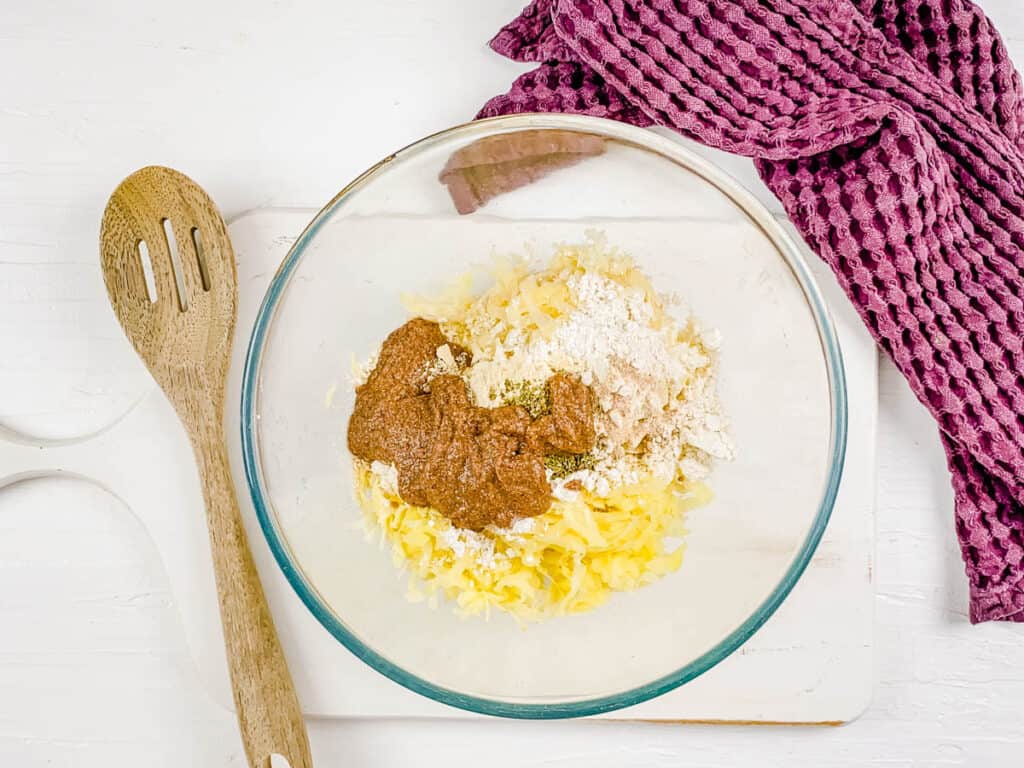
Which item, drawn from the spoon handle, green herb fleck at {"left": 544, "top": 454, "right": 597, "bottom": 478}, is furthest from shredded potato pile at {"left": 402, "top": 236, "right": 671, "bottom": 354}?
the spoon handle

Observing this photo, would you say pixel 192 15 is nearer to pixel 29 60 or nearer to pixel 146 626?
pixel 29 60

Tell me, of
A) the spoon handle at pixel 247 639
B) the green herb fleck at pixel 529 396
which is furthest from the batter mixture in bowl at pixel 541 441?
the spoon handle at pixel 247 639

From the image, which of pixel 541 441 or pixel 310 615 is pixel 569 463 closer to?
pixel 541 441

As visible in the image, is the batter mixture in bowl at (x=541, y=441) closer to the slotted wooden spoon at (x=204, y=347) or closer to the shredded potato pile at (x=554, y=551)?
the shredded potato pile at (x=554, y=551)

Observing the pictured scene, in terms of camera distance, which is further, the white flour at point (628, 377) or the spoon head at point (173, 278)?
the spoon head at point (173, 278)

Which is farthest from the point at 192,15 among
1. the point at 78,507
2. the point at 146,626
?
the point at 146,626

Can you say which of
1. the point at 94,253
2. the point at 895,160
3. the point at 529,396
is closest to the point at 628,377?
the point at 529,396

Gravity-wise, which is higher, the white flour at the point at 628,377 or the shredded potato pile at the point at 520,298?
the shredded potato pile at the point at 520,298
